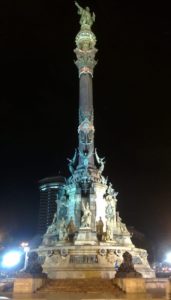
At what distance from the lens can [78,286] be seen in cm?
2342

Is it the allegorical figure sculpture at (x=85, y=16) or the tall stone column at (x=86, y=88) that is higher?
the allegorical figure sculpture at (x=85, y=16)

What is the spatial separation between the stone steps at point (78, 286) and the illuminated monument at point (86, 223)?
12.0 ft

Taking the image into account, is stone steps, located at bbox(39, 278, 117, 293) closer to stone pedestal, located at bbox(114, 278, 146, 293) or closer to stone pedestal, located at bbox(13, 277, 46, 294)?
stone pedestal, located at bbox(13, 277, 46, 294)

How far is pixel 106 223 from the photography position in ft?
121

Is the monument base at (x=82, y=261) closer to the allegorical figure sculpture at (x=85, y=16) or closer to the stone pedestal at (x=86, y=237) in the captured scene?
the stone pedestal at (x=86, y=237)

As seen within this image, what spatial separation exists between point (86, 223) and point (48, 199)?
77621 mm

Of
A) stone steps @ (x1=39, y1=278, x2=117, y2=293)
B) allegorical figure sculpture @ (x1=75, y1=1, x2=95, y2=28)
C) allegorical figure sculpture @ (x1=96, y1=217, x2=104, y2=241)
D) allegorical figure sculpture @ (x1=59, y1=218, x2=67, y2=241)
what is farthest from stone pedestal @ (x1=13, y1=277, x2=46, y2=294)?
allegorical figure sculpture @ (x1=75, y1=1, x2=95, y2=28)

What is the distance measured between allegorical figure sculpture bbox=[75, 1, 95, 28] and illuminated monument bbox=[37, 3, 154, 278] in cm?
226

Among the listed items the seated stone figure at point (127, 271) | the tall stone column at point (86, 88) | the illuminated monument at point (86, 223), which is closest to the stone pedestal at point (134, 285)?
the seated stone figure at point (127, 271)

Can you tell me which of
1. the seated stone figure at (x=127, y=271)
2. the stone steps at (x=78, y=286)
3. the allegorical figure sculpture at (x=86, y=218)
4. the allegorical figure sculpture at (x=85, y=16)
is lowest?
the stone steps at (x=78, y=286)

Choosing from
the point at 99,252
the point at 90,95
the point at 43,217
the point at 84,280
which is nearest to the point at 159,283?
the point at 84,280

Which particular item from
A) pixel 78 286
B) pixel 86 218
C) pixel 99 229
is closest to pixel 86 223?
pixel 86 218

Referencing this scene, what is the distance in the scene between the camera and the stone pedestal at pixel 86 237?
3195 cm

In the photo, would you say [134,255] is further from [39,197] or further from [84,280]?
[39,197]
